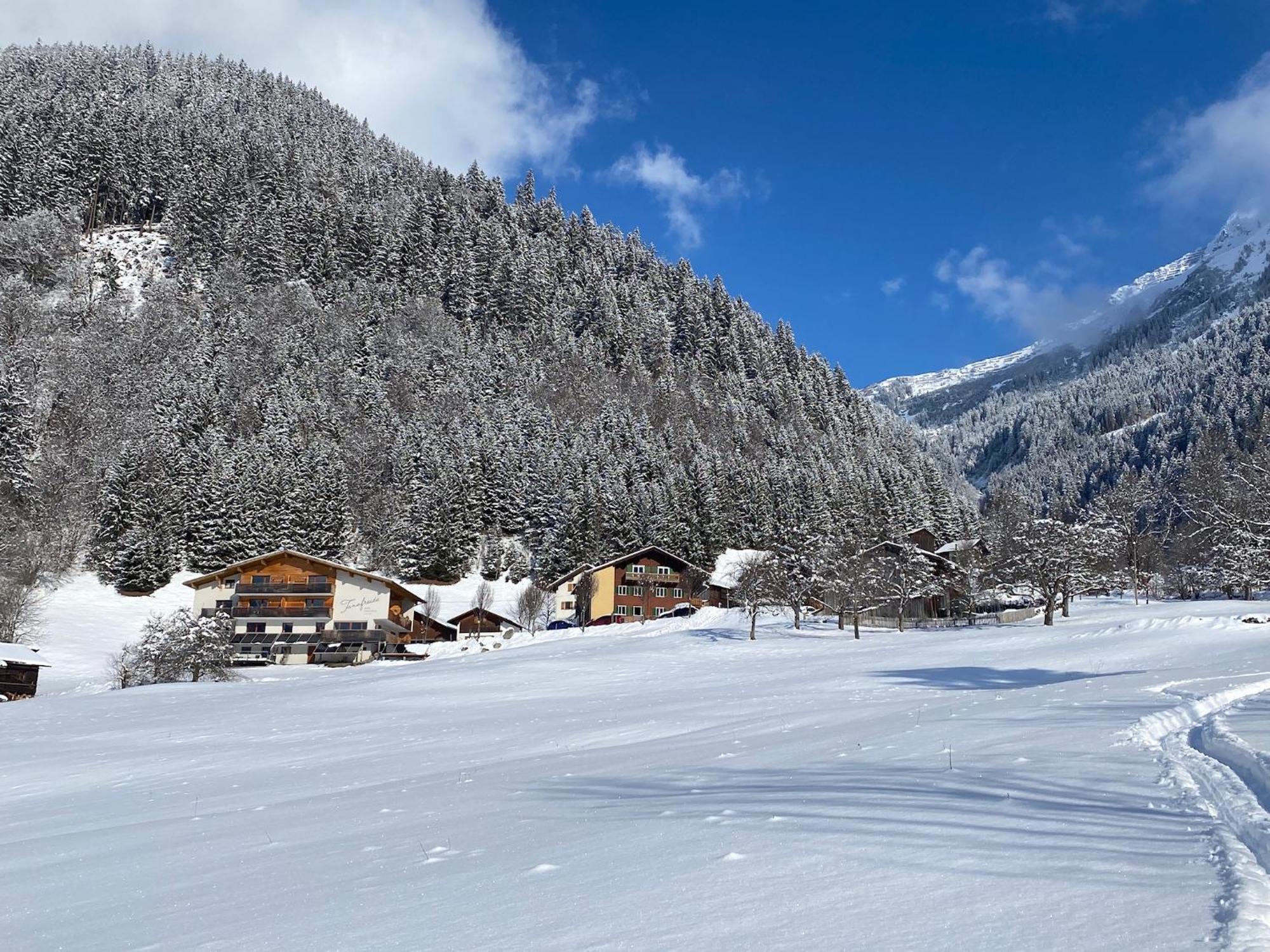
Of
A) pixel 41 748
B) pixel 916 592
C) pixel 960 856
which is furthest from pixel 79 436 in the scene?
pixel 960 856

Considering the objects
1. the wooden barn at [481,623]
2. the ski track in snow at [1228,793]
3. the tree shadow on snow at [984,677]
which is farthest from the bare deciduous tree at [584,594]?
the ski track in snow at [1228,793]

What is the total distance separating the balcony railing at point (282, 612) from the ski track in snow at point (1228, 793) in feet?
230

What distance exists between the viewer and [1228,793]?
7656mm

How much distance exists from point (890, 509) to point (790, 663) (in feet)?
233

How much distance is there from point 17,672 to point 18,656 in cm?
122

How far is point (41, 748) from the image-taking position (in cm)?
2305

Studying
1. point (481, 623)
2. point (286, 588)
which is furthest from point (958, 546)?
point (286, 588)

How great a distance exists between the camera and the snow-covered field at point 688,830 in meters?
5.03

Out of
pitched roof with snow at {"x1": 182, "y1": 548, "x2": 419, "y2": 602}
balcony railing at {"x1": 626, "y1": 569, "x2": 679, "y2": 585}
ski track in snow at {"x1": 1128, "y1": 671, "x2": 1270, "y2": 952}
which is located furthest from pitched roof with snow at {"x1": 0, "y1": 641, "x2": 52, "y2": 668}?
balcony railing at {"x1": 626, "y1": 569, "x2": 679, "y2": 585}

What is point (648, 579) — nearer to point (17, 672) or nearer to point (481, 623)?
point (481, 623)

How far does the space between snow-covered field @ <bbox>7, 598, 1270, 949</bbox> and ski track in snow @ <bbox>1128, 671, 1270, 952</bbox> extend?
45mm

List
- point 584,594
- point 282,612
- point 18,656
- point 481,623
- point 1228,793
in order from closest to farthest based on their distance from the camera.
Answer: point 1228,793 < point 18,656 < point 282,612 < point 481,623 < point 584,594

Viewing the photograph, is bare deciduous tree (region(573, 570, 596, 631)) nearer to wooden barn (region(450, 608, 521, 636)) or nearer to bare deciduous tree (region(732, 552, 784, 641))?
wooden barn (region(450, 608, 521, 636))

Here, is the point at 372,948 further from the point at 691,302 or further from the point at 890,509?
the point at 691,302
